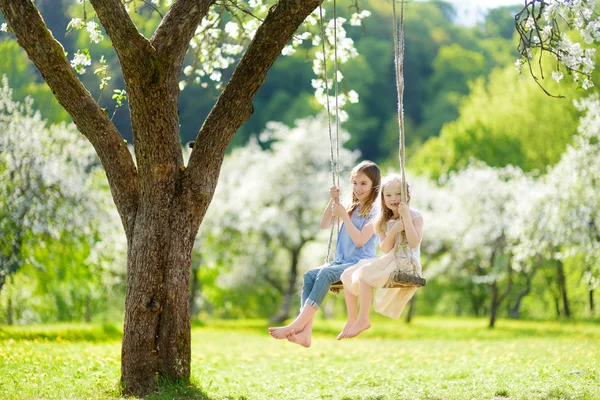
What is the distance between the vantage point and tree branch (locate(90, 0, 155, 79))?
20.5ft

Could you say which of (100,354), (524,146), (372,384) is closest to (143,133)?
(372,384)

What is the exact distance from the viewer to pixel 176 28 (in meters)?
6.58

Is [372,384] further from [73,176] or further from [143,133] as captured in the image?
[73,176]

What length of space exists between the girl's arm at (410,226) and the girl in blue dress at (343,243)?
45cm

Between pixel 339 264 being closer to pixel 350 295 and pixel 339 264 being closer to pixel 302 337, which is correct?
pixel 350 295

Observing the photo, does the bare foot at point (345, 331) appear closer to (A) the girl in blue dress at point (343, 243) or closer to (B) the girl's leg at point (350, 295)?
(B) the girl's leg at point (350, 295)

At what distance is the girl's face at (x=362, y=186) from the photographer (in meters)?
6.97

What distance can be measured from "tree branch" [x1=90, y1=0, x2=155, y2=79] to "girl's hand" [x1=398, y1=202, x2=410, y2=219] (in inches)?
93.2

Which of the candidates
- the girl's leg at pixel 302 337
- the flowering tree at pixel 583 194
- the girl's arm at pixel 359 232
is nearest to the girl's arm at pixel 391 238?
the girl's arm at pixel 359 232

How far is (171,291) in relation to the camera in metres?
6.58

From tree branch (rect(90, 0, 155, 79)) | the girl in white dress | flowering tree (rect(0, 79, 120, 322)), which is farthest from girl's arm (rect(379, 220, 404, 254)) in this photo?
flowering tree (rect(0, 79, 120, 322))

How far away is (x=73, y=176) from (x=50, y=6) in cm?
371

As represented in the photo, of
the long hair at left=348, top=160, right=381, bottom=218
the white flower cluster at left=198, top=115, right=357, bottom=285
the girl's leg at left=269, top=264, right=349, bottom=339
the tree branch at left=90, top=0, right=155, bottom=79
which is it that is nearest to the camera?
the tree branch at left=90, top=0, right=155, bottom=79

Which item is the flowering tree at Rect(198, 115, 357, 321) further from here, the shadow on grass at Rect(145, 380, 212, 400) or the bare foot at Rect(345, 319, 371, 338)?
the bare foot at Rect(345, 319, 371, 338)
